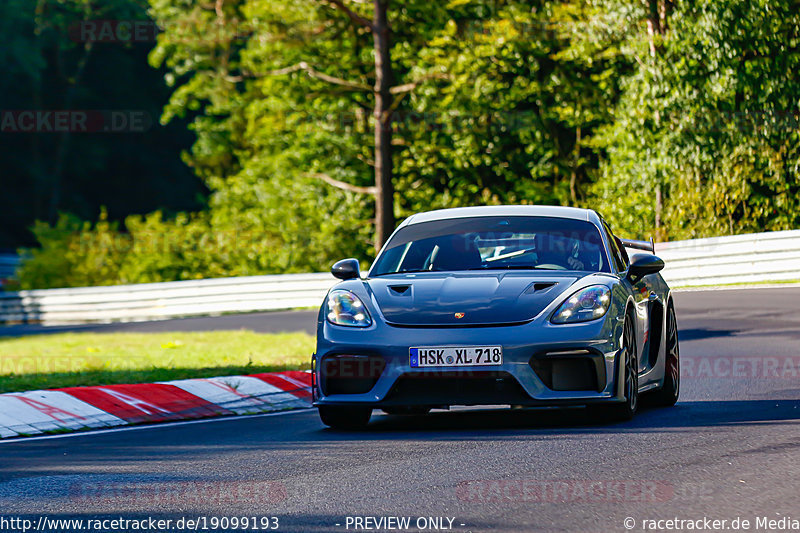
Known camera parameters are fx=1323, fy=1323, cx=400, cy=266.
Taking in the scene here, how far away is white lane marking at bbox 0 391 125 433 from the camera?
9484mm

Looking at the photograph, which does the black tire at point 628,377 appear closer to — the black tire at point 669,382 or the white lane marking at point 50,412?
the black tire at point 669,382

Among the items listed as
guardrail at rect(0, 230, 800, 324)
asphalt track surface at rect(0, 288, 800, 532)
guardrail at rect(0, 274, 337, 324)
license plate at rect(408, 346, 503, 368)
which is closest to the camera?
asphalt track surface at rect(0, 288, 800, 532)

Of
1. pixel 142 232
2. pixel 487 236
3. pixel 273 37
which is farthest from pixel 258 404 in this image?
pixel 142 232

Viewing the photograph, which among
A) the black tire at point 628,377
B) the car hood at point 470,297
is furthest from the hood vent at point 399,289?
the black tire at point 628,377

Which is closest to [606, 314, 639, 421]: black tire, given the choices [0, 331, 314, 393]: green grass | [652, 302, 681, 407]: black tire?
[652, 302, 681, 407]: black tire

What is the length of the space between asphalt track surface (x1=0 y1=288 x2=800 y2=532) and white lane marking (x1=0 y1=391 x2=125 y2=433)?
0.57m

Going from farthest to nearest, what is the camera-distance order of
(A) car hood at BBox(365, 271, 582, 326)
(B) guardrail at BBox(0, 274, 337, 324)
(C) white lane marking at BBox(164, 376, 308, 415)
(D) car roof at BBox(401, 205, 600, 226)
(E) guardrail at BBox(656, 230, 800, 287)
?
(B) guardrail at BBox(0, 274, 337, 324), (E) guardrail at BBox(656, 230, 800, 287), (C) white lane marking at BBox(164, 376, 308, 415), (D) car roof at BBox(401, 205, 600, 226), (A) car hood at BBox(365, 271, 582, 326)

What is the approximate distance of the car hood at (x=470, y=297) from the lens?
7988 mm

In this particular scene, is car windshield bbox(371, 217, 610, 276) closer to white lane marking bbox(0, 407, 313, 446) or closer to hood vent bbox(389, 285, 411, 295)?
hood vent bbox(389, 285, 411, 295)

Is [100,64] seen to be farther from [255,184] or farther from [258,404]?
[258,404]

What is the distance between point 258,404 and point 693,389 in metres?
3.54

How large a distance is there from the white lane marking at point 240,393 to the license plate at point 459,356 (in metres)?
3.00

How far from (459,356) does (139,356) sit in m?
10.4

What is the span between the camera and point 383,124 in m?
34.4
